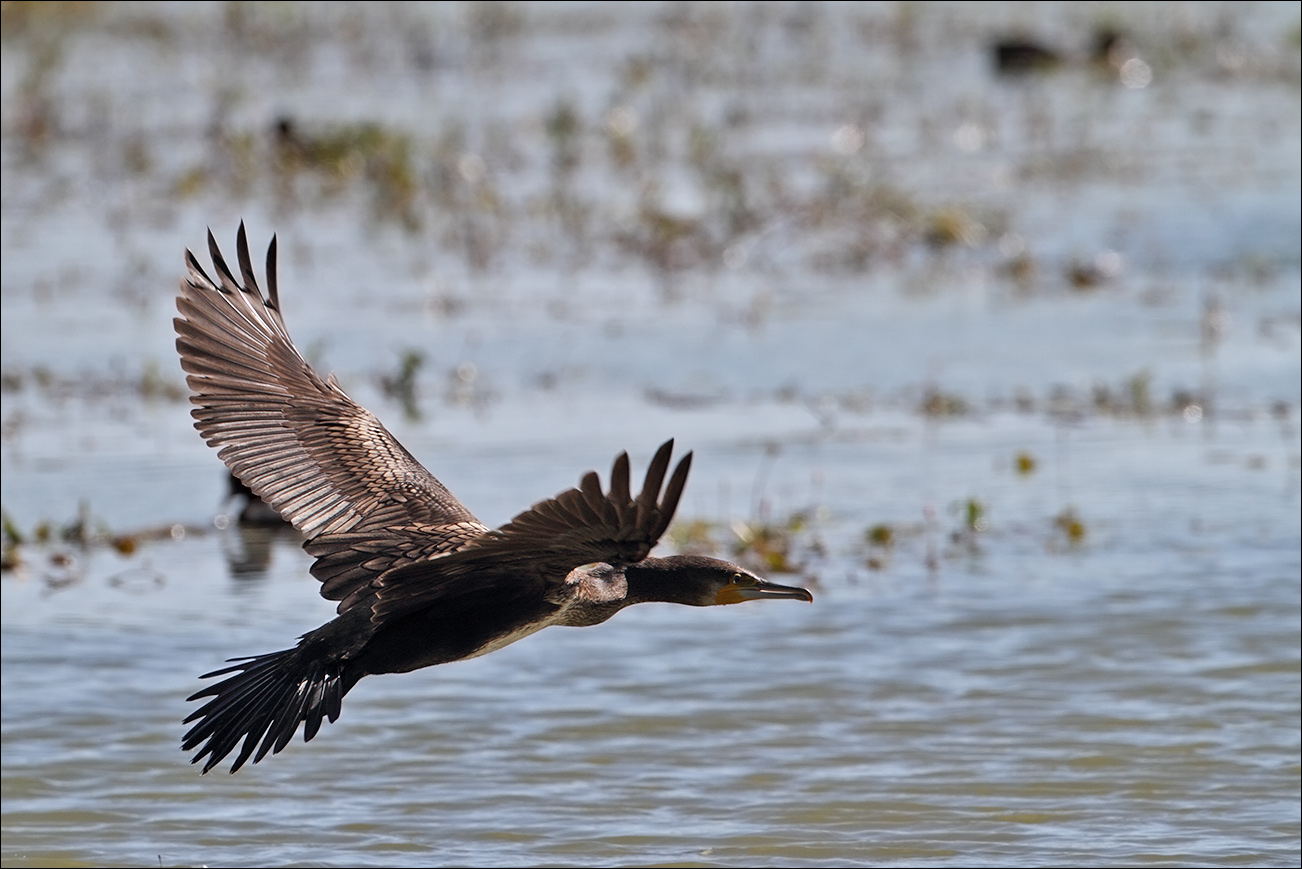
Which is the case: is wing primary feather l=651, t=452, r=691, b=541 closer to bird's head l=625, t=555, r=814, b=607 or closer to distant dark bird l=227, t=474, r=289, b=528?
bird's head l=625, t=555, r=814, b=607

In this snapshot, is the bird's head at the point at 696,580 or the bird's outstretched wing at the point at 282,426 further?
the bird's outstretched wing at the point at 282,426

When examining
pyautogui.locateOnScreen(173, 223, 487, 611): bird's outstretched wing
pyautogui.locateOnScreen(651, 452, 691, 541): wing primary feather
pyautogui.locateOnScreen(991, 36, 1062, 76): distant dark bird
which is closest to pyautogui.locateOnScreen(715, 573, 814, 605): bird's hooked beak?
pyautogui.locateOnScreen(651, 452, 691, 541): wing primary feather

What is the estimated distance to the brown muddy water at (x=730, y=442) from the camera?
5.65 m

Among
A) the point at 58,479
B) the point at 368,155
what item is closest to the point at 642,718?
the point at 58,479

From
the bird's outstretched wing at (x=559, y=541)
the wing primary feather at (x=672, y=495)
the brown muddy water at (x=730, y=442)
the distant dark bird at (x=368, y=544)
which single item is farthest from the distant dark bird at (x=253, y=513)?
the wing primary feather at (x=672, y=495)

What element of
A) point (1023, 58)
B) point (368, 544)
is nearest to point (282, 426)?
point (368, 544)

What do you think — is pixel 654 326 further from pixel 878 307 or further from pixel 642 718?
pixel 642 718

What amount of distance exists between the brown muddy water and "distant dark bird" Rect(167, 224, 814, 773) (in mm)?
940

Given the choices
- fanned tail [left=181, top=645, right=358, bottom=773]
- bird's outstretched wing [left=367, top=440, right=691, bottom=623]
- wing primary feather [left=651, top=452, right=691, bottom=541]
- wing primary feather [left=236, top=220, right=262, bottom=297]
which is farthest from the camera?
wing primary feather [left=236, top=220, right=262, bottom=297]

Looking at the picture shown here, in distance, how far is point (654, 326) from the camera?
34.2ft

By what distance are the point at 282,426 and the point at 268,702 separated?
2.91 ft

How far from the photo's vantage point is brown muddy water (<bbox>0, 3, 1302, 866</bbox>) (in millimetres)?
5652

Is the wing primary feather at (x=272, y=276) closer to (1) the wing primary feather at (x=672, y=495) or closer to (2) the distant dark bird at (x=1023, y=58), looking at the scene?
(1) the wing primary feather at (x=672, y=495)

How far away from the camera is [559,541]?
4.08 meters
